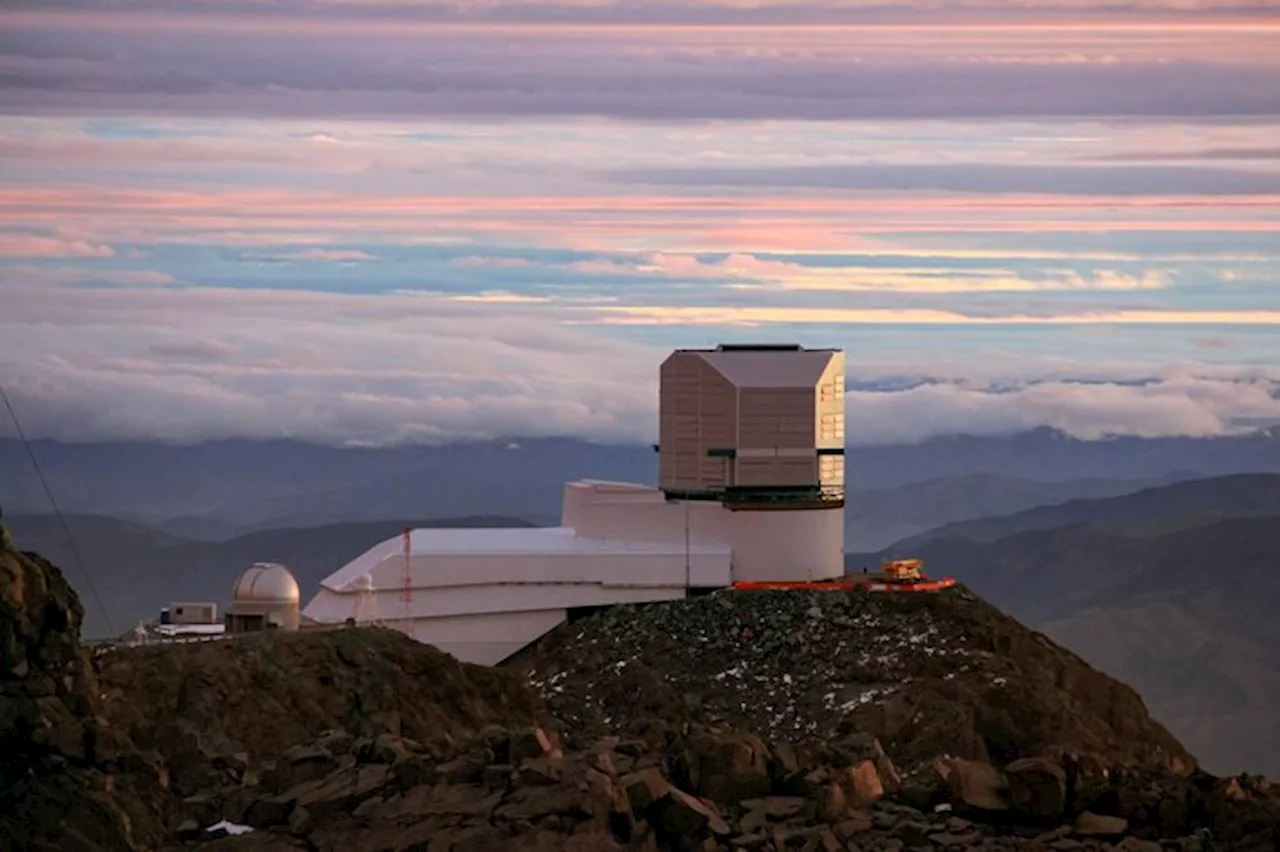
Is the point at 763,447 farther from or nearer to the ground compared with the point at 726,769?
farther from the ground

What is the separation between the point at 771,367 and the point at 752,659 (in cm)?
740

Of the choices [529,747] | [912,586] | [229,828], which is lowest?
[229,828]

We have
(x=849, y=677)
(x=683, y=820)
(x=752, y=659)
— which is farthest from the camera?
(x=752, y=659)

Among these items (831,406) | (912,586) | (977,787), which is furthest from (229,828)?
(831,406)

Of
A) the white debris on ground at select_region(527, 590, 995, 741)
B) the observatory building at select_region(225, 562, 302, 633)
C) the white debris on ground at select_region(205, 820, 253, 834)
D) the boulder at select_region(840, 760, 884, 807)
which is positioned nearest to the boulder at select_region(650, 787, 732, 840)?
the boulder at select_region(840, 760, 884, 807)

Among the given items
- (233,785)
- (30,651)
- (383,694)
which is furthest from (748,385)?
(30,651)

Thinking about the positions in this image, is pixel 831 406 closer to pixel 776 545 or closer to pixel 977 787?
pixel 776 545

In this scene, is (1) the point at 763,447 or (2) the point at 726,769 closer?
(2) the point at 726,769

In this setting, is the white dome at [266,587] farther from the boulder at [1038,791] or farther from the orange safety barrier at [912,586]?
the boulder at [1038,791]

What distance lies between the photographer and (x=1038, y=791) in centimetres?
4344

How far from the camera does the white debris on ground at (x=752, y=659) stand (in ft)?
211

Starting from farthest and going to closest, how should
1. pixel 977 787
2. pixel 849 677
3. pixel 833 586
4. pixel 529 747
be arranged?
pixel 833 586, pixel 849 677, pixel 529 747, pixel 977 787

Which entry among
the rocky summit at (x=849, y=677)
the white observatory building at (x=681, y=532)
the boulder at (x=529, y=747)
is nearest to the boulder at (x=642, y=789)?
the boulder at (x=529, y=747)

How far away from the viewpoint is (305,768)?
149ft
